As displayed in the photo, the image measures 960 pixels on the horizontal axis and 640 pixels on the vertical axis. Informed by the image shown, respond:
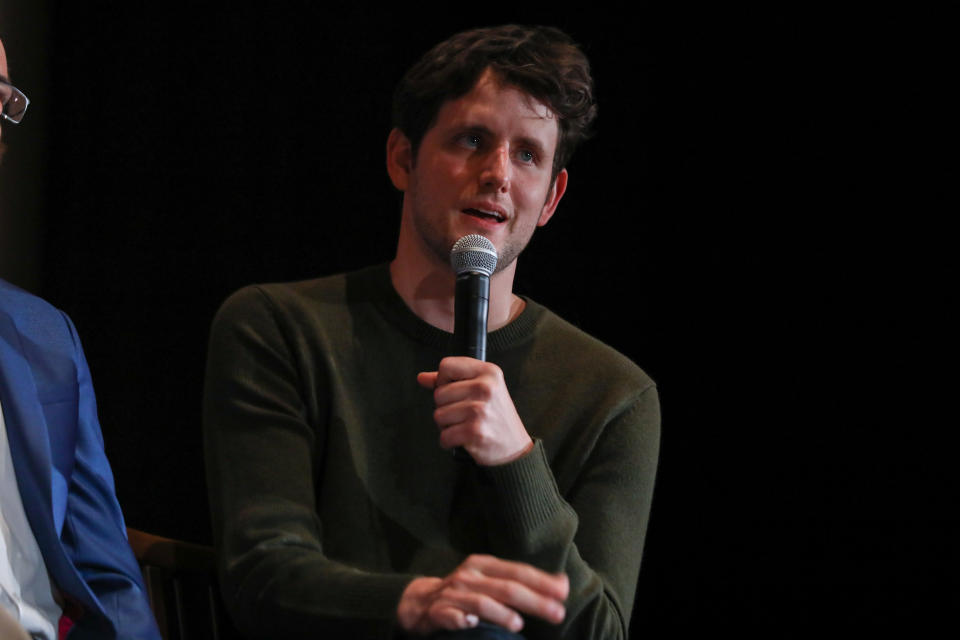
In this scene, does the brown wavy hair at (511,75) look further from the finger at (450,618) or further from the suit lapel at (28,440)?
the finger at (450,618)

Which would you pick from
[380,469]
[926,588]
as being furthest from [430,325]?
[926,588]

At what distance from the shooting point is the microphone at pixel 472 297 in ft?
4.24

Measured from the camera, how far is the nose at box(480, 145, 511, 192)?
160 centimetres

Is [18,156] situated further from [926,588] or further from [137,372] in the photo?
[926,588]

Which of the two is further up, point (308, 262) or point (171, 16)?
point (171, 16)

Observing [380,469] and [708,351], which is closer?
[380,469]

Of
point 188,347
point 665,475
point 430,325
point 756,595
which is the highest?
point 430,325

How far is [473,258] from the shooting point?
4.55ft

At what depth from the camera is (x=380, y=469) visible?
1562 mm

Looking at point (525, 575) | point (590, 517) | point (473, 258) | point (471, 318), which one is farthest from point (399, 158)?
point (525, 575)

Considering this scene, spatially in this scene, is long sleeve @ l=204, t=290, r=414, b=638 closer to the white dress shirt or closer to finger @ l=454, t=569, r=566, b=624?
finger @ l=454, t=569, r=566, b=624

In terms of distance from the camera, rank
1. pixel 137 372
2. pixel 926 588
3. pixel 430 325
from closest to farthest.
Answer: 1. pixel 430 325
2. pixel 926 588
3. pixel 137 372

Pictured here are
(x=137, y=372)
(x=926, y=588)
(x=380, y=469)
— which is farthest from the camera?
(x=137, y=372)

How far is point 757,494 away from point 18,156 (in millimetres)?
1824
